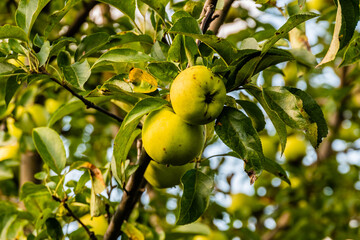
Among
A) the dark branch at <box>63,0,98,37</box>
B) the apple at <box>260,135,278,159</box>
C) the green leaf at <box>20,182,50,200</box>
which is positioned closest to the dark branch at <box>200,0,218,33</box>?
the green leaf at <box>20,182,50,200</box>

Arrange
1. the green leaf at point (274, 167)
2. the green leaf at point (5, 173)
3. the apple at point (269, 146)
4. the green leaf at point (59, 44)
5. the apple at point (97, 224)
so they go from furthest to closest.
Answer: the apple at point (269, 146), the green leaf at point (5, 173), the apple at point (97, 224), the green leaf at point (274, 167), the green leaf at point (59, 44)

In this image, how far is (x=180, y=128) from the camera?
0.83 metres

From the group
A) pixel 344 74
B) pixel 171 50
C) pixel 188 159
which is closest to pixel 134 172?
pixel 188 159

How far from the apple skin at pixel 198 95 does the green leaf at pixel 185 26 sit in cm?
7

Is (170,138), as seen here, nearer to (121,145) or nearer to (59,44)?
(121,145)

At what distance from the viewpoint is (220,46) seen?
0.79 m

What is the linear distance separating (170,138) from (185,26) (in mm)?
214

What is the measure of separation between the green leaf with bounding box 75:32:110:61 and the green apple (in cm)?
30

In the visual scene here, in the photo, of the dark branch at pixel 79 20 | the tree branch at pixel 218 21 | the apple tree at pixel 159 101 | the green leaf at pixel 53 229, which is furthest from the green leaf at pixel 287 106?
the dark branch at pixel 79 20

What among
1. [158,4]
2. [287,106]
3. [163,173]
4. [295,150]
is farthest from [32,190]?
[295,150]

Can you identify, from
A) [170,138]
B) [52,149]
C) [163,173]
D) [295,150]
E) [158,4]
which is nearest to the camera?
[170,138]

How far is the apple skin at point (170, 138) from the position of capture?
0.83 meters

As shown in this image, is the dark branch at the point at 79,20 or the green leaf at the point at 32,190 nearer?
the green leaf at the point at 32,190

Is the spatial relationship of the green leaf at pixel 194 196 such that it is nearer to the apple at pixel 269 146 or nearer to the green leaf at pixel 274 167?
the green leaf at pixel 274 167
